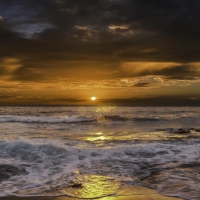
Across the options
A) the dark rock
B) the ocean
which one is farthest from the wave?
the dark rock

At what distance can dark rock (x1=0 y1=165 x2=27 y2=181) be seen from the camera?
24.9 feet

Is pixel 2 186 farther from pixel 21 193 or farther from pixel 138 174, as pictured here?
pixel 138 174

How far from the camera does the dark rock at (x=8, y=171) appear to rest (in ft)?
24.9

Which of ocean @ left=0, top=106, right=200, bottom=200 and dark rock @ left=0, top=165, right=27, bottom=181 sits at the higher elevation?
dark rock @ left=0, top=165, right=27, bottom=181

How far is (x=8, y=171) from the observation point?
8.23 m

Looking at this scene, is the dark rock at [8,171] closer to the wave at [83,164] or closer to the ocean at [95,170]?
the ocean at [95,170]

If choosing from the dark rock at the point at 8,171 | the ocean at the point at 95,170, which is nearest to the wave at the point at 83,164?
the ocean at the point at 95,170

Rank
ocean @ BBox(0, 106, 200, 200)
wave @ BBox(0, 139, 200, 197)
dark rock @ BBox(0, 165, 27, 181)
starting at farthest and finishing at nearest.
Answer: dark rock @ BBox(0, 165, 27, 181) → wave @ BBox(0, 139, 200, 197) → ocean @ BBox(0, 106, 200, 200)

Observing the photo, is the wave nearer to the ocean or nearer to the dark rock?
the ocean

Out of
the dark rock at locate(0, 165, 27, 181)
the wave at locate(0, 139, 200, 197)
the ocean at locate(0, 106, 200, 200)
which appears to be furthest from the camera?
the dark rock at locate(0, 165, 27, 181)

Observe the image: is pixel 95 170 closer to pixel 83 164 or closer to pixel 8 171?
pixel 83 164

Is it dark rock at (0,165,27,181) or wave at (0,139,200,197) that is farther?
dark rock at (0,165,27,181)

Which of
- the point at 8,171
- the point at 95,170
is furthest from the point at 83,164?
the point at 8,171

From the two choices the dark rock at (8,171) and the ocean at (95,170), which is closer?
the ocean at (95,170)
